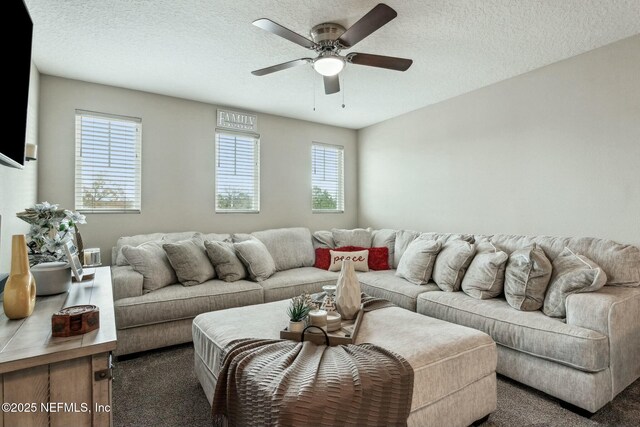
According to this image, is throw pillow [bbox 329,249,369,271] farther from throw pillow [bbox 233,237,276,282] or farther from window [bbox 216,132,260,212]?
window [bbox 216,132,260,212]

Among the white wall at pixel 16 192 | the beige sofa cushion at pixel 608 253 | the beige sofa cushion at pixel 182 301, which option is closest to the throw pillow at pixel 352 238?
the beige sofa cushion at pixel 182 301

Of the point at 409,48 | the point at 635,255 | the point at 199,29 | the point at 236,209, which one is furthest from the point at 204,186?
the point at 635,255

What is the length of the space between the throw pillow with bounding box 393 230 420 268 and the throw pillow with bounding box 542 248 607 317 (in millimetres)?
1652

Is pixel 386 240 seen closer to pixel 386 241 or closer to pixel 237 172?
pixel 386 241

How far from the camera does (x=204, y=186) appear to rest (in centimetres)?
411

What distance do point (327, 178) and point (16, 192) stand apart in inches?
146

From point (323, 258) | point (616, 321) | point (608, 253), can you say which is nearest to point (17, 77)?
point (323, 258)

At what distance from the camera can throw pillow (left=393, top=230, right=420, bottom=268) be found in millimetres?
3961

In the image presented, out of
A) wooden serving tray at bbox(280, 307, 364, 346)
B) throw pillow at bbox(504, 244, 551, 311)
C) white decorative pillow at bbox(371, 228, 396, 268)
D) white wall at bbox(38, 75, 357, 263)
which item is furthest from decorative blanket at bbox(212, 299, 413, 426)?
white wall at bbox(38, 75, 357, 263)

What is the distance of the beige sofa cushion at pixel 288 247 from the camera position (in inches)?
158

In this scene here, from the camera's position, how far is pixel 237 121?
4.34 m

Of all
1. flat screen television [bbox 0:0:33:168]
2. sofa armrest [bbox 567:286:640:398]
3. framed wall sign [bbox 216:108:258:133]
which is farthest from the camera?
framed wall sign [bbox 216:108:258:133]

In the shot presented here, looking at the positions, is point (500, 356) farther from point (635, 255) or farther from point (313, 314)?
point (313, 314)

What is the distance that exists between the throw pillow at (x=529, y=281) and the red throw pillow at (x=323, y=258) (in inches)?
79.7
